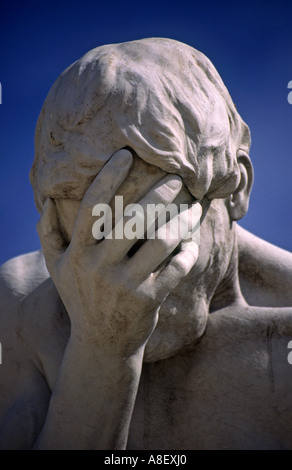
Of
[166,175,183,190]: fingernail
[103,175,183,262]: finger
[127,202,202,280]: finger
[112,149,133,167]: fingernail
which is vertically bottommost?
[127,202,202,280]: finger

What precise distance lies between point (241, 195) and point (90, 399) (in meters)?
1.20

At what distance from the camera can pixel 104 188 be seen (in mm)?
2156

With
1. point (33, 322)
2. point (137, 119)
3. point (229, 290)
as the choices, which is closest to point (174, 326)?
point (229, 290)

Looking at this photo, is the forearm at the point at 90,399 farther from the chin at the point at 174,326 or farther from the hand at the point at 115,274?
the chin at the point at 174,326

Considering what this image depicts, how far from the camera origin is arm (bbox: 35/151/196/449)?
216 cm

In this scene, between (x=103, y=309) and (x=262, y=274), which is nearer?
(x=103, y=309)

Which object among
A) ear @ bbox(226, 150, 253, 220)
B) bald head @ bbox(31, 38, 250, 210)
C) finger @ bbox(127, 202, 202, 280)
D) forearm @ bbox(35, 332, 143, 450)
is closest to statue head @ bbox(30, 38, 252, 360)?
bald head @ bbox(31, 38, 250, 210)

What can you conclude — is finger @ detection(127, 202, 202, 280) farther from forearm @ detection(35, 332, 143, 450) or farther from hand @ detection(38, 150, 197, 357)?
forearm @ detection(35, 332, 143, 450)

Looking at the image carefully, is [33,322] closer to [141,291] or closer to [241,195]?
[141,291]

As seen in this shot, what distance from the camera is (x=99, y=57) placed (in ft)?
7.74

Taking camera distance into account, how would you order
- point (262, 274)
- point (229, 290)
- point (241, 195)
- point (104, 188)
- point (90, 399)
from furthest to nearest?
point (262, 274)
point (229, 290)
point (241, 195)
point (90, 399)
point (104, 188)

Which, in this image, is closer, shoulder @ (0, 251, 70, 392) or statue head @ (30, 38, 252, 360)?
statue head @ (30, 38, 252, 360)

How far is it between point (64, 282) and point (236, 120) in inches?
44.6

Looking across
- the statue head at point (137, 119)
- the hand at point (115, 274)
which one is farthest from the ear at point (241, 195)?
the hand at point (115, 274)
